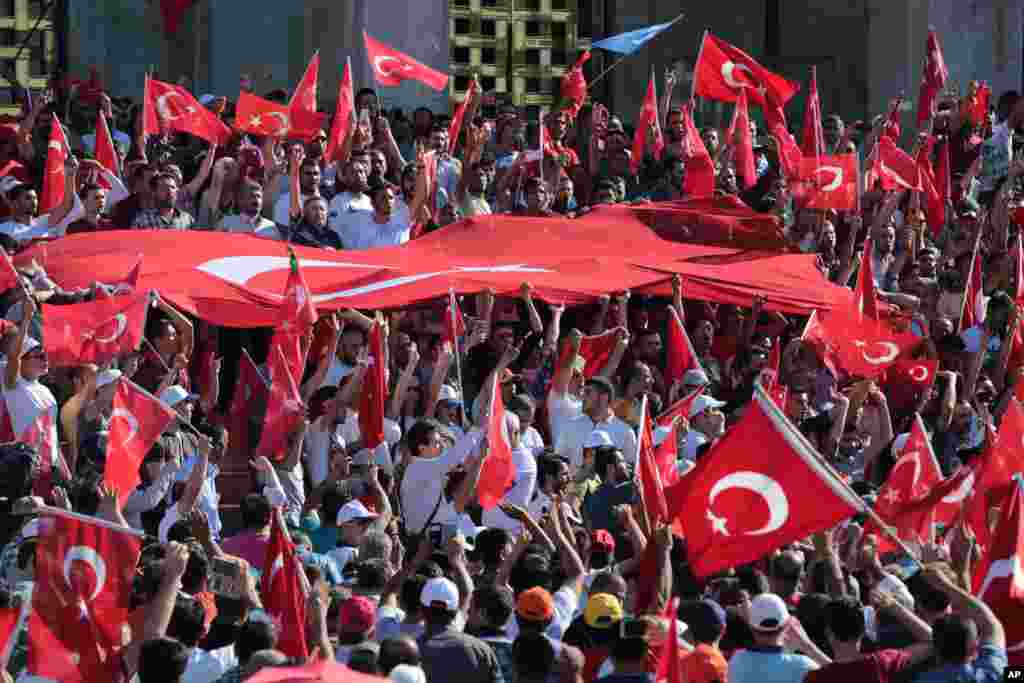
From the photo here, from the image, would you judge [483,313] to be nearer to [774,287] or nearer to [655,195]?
[774,287]

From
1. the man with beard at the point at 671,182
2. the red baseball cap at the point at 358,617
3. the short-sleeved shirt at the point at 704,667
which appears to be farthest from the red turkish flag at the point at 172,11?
the short-sleeved shirt at the point at 704,667

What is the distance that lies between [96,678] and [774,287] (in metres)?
8.54

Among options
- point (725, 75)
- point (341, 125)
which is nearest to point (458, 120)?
point (341, 125)

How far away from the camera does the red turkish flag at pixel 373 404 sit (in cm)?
1327

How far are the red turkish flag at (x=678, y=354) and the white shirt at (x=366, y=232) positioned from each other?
2.47 meters

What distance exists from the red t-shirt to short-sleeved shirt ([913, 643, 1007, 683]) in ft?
0.29

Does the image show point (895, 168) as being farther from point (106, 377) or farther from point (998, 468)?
point (106, 377)

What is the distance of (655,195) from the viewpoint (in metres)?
18.5

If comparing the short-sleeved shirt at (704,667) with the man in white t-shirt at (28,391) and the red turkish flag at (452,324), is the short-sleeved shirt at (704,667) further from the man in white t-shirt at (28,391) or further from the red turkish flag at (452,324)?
the red turkish flag at (452,324)

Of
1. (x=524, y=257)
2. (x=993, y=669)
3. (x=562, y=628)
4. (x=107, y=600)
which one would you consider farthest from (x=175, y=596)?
(x=524, y=257)

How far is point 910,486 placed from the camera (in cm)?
1194

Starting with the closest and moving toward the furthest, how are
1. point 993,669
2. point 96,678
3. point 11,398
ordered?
point 993,669 → point 96,678 → point 11,398

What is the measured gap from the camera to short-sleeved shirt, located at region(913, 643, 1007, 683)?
26.7 feet

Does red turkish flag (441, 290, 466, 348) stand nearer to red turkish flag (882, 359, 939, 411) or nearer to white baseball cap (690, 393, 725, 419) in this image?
white baseball cap (690, 393, 725, 419)
